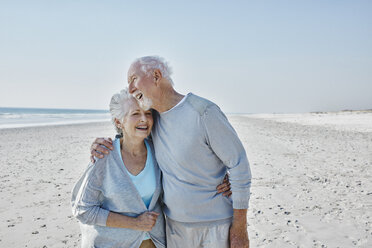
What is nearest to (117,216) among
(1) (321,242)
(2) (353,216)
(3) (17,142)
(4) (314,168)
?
(1) (321,242)

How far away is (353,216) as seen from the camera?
17.0ft

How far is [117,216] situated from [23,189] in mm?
6046

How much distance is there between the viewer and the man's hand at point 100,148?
234cm

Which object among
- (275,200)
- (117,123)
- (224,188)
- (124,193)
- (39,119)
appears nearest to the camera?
(124,193)

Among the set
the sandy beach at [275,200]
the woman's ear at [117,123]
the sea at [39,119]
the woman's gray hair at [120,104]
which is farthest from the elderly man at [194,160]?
the sea at [39,119]

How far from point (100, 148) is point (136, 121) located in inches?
13.4

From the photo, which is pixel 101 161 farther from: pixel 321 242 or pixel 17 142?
pixel 17 142

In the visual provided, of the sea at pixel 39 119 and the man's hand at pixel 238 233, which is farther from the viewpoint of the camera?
the sea at pixel 39 119

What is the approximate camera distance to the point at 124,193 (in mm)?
2303

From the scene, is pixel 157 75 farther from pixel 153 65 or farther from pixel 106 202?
pixel 106 202

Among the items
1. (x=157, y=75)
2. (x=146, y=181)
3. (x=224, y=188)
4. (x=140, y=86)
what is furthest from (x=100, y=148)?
(x=224, y=188)

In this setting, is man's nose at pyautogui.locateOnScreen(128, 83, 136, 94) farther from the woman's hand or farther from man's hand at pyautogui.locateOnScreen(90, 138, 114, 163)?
the woman's hand

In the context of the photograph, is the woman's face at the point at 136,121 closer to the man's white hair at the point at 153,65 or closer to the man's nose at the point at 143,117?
the man's nose at the point at 143,117

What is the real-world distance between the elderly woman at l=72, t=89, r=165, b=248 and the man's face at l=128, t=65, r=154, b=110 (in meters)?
0.08
